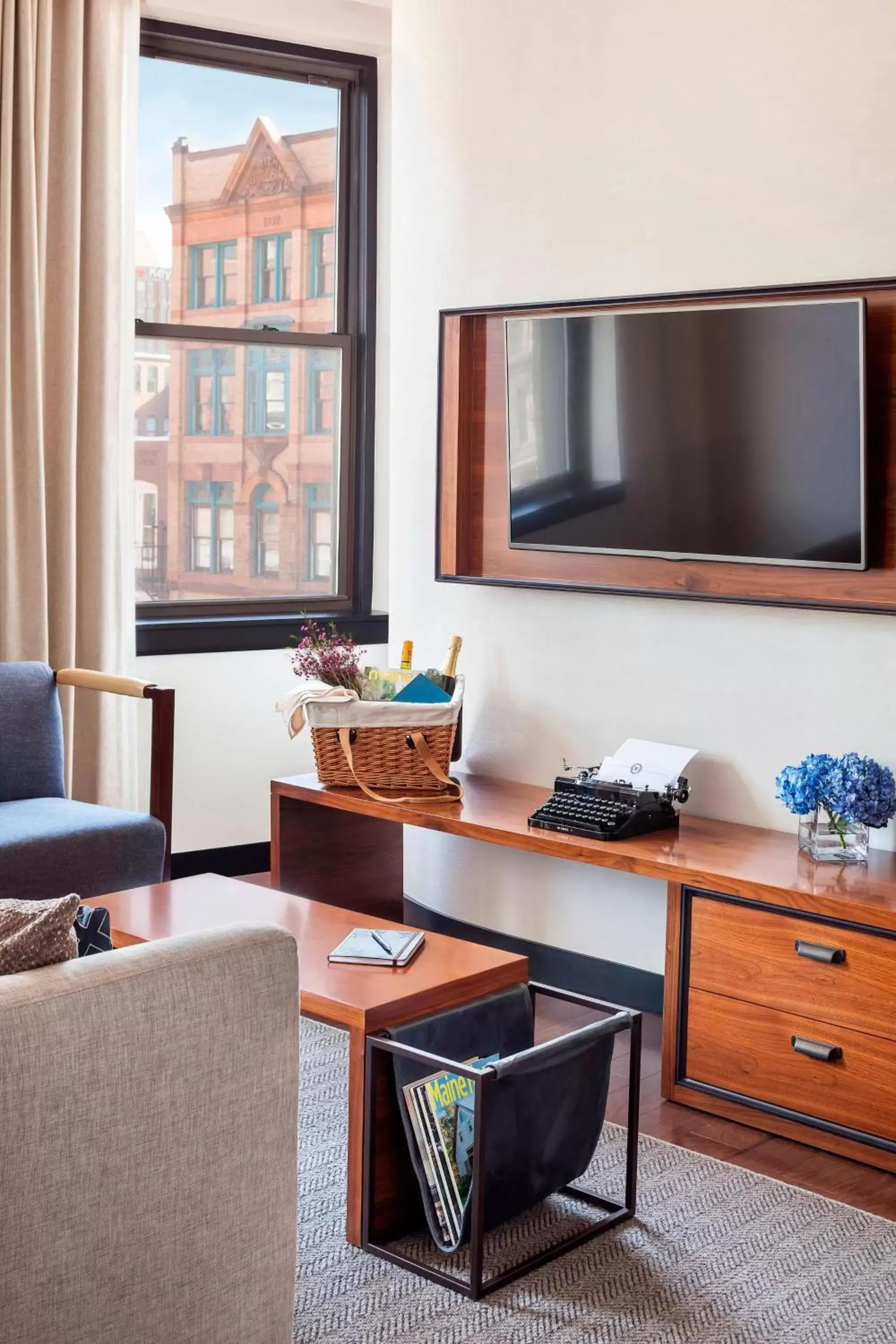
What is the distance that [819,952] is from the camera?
2.75 m

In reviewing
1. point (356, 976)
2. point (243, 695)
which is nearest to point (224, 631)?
point (243, 695)

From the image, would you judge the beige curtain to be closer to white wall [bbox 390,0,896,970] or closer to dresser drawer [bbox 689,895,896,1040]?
white wall [bbox 390,0,896,970]

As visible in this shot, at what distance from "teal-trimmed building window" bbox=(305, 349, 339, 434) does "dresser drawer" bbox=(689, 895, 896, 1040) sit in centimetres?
258

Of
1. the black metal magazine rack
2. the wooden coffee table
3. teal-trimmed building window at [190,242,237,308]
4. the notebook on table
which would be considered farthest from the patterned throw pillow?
teal-trimmed building window at [190,242,237,308]

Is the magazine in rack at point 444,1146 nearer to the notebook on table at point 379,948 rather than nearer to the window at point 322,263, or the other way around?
the notebook on table at point 379,948

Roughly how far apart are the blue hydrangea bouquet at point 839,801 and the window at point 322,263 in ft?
→ 8.78

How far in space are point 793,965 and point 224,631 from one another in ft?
8.08

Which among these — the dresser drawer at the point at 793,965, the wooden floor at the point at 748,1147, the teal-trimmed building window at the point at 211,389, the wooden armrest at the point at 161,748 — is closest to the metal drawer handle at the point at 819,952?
the dresser drawer at the point at 793,965

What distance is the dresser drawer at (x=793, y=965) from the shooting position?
268 centimetres

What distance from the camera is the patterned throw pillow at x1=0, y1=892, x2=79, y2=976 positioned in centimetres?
158

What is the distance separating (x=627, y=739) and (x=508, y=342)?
107cm

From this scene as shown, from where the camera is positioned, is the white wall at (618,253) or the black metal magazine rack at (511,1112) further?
the white wall at (618,253)

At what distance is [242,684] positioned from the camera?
477 cm

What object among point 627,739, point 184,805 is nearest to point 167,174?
point 184,805
